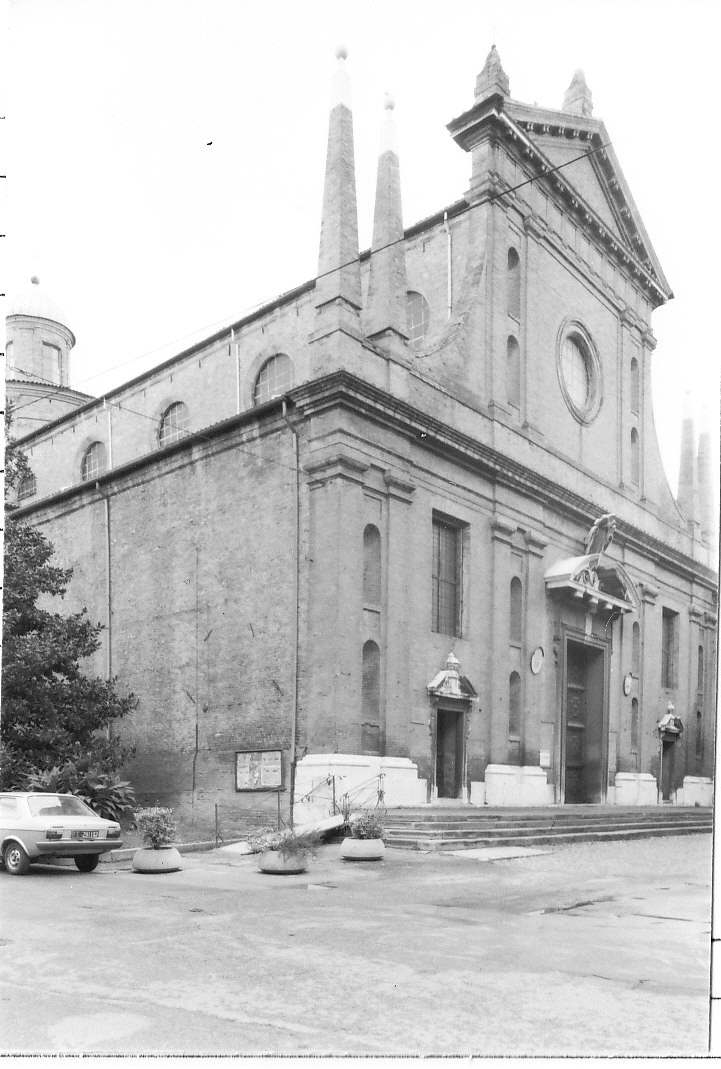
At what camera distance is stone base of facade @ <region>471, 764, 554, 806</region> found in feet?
79.4

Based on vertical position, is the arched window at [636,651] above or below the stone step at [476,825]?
above

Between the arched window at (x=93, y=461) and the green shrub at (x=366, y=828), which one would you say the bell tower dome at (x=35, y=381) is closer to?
the arched window at (x=93, y=461)

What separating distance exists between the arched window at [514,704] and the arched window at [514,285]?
367 inches

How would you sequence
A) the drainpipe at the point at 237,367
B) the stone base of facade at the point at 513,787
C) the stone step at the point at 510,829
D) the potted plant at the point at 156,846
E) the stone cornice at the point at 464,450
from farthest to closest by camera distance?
the drainpipe at the point at 237,367 → the stone base of facade at the point at 513,787 → the stone cornice at the point at 464,450 → the stone step at the point at 510,829 → the potted plant at the point at 156,846

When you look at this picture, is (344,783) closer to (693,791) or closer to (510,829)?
(510,829)

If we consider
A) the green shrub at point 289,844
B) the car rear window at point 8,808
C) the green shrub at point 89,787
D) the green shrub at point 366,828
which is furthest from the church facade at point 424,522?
the car rear window at point 8,808

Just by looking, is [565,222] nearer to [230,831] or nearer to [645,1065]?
[230,831]

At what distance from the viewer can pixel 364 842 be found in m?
16.0

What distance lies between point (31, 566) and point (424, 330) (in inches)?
466

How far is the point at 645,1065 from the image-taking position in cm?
638

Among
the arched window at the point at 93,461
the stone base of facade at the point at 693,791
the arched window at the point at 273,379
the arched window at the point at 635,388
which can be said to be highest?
the arched window at the point at 635,388

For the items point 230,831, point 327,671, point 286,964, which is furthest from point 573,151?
point 286,964

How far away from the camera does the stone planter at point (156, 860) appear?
15078 millimetres

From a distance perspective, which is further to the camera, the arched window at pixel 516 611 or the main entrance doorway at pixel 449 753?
the arched window at pixel 516 611
